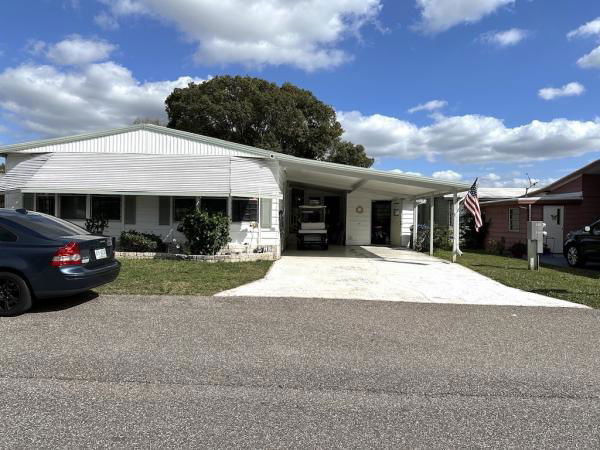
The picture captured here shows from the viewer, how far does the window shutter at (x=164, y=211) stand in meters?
15.5

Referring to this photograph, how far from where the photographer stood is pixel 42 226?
671 centimetres

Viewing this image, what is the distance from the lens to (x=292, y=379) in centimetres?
422

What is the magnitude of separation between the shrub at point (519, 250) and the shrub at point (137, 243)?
14471mm

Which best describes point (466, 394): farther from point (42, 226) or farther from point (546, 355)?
point (42, 226)

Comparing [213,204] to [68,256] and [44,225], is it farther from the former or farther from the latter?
[68,256]

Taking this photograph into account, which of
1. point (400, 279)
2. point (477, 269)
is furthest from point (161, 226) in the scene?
point (477, 269)

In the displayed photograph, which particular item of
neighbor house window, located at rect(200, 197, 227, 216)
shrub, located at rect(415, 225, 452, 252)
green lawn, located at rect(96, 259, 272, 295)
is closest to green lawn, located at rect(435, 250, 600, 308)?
shrub, located at rect(415, 225, 452, 252)

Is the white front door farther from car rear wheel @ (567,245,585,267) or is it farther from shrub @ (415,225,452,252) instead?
car rear wheel @ (567,245,585,267)

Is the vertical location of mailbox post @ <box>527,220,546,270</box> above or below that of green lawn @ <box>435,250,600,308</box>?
above

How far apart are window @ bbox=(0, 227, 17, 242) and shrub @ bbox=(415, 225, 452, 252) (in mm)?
15809

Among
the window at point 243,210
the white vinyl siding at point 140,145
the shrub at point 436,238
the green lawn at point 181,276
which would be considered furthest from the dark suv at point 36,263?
the shrub at point 436,238

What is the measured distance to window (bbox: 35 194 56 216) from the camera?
51.5 feet

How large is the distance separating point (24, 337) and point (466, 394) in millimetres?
4943

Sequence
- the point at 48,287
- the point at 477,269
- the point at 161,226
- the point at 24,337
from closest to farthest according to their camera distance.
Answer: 1. the point at 24,337
2. the point at 48,287
3. the point at 477,269
4. the point at 161,226
